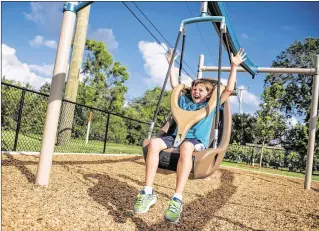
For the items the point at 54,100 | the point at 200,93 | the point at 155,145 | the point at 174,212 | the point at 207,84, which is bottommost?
the point at 174,212

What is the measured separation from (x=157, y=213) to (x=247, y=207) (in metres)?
1.36

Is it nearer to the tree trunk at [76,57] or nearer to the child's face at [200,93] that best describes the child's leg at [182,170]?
the child's face at [200,93]

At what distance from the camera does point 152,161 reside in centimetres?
230

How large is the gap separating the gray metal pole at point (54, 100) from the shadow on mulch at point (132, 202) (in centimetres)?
55

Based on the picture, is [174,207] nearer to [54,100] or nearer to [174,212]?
[174,212]

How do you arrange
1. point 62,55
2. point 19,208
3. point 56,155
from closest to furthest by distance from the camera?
point 19,208 < point 62,55 < point 56,155

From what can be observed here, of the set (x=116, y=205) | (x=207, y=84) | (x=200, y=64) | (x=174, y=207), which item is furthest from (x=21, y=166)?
(x=200, y=64)

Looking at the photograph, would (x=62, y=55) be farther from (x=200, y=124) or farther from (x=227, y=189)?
(x=227, y=189)

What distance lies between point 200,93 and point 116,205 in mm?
1410

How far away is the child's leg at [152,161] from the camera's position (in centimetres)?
229

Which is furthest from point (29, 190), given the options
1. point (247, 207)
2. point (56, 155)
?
point (56, 155)

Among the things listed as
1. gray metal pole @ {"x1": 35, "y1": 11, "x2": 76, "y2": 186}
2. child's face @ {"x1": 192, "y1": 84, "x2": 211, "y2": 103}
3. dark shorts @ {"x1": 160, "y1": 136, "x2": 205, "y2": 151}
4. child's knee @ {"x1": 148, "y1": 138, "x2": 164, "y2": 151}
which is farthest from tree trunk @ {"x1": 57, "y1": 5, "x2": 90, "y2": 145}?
child's knee @ {"x1": 148, "y1": 138, "x2": 164, "y2": 151}

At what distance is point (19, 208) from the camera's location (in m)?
2.14

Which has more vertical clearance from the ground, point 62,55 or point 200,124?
point 62,55
